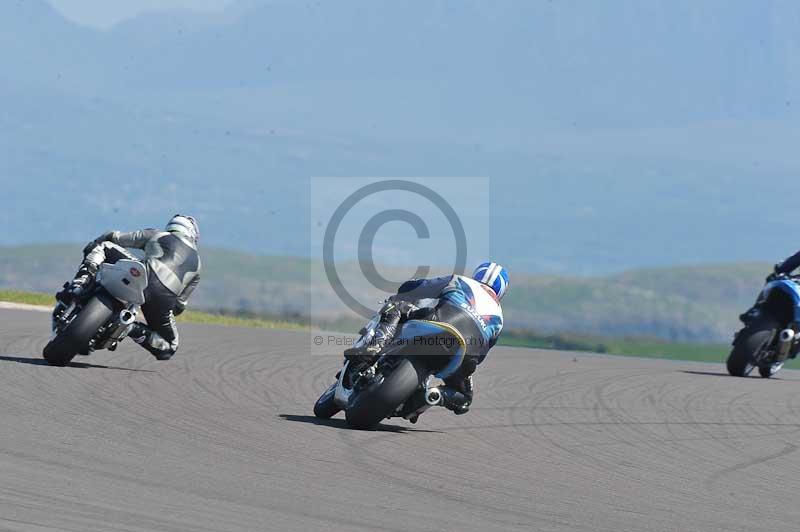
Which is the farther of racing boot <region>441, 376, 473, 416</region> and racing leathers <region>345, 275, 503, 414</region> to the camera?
racing boot <region>441, 376, 473, 416</region>

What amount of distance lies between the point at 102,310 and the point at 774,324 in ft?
32.7

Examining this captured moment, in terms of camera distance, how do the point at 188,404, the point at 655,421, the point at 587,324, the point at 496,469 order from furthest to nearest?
the point at 587,324 → the point at 655,421 → the point at 188,404 → the point at 496,469

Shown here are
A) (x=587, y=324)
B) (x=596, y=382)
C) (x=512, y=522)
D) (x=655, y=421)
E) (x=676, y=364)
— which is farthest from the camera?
(x=587, y=324)

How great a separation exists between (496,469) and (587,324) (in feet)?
482

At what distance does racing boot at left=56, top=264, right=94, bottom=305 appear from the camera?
1457 cm

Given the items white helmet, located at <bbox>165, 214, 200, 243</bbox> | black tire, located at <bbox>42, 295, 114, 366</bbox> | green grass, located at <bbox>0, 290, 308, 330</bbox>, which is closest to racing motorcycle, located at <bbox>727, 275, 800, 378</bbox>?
white helmet, located at <bbox>165, 214, 200, 243</bbox>

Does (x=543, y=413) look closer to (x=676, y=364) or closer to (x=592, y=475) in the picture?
(x=592, y=475)

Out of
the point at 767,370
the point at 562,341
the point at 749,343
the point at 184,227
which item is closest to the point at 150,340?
the point at 184,227

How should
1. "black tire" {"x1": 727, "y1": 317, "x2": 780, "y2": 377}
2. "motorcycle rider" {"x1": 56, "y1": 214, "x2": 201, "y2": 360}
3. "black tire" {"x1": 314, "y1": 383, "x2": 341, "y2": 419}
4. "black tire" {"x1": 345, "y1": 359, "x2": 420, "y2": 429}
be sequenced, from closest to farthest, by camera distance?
"black tire" {"x1": 345, "y1": 359, "x2": 420, "y2": 429}
"black tire" {"x1": 314, "y1": 383, "x2": 341, "y2": 419}
"motorcycle rider" {"x1": 56, "y1": 214, "x2": 201, "y2": 360}
"black tire" {"x1": 727, "y1": 317, "x2": 780, "y2": 377}

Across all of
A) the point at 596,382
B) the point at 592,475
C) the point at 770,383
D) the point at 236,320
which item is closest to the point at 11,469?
the point at 592,475

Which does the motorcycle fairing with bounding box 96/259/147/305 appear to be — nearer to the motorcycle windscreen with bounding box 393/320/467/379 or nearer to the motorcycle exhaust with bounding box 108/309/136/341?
the motorcycle exhaust with bounding box 108/309/136/341

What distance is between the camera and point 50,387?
506 inches

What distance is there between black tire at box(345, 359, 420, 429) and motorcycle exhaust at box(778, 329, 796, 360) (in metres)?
9.83

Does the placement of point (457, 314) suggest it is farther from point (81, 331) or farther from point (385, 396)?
point (81, 331)
